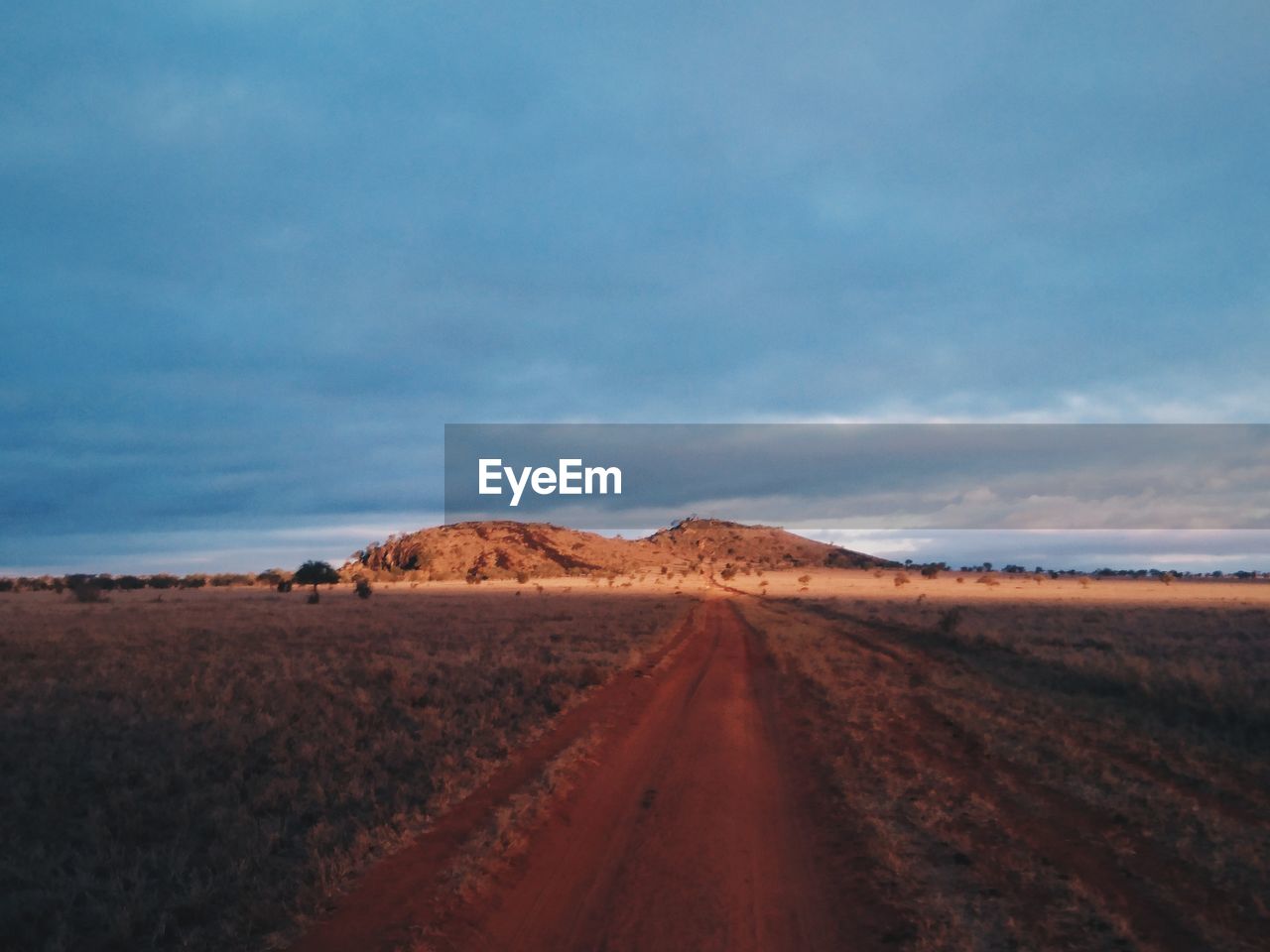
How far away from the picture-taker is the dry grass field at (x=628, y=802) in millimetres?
6266

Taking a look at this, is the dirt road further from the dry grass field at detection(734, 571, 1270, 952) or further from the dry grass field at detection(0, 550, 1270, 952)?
the dry grass field at detection(734, 571, 1270, 952)

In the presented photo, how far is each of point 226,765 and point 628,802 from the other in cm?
538

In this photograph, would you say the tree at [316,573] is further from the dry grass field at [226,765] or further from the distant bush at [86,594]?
the dry grass field at [226,765]

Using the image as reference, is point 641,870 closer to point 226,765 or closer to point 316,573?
point 226,765

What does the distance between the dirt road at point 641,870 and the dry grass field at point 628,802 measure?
0.12 ft

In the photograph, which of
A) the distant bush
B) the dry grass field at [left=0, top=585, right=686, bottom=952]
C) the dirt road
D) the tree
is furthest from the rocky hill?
the dirt road

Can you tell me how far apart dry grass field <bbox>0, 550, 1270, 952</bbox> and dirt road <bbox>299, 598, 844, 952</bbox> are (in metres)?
0.04

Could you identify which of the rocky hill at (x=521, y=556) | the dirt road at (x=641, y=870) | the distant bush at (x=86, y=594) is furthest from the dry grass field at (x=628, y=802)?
the rocky hill at (x=521, y=556)

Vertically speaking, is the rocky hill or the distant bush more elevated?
the rocky hill

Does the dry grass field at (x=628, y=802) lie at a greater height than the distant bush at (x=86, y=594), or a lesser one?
lesser

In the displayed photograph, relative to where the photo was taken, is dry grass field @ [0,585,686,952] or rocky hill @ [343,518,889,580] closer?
dry grass field @ [0,585,686,952]

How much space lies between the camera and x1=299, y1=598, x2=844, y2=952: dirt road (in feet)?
19.6

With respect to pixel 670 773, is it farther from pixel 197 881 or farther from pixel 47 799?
pixel 47 799

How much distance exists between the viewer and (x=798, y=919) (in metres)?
6.24
